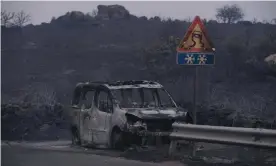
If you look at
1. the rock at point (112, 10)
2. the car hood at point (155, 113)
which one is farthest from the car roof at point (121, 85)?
the rock at point (112, 10)

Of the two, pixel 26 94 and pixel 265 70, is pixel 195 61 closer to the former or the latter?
pixel 26 94

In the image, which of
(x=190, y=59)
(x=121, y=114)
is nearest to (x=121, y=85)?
(x=121, y=114)

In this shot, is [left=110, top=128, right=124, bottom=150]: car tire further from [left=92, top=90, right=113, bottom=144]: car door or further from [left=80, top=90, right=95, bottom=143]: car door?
[left=80, top=90, right=95, bottom=143]: car door

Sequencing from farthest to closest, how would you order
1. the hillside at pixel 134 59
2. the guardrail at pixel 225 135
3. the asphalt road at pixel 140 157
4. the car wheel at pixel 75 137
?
the hillside at pixel 134 59, the car wheel at pixel 75 137, the asphalt road at pixel 140 157, the guardrail at pixel 225 135

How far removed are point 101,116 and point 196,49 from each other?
287 cm

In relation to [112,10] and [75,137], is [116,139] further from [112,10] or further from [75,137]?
[112,10]

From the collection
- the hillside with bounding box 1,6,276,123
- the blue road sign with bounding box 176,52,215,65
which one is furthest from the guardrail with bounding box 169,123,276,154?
the hillside with bounding box 1,6,276,123

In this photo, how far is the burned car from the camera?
9.48m

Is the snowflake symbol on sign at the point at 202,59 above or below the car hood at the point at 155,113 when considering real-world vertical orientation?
above

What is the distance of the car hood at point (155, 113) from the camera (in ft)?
31.1

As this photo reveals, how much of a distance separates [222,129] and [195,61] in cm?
144

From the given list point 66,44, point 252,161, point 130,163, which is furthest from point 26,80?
point 66,44

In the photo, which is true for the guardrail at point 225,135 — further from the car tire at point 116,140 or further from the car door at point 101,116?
the car door at point 101,116

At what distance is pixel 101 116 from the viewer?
33.7ft
